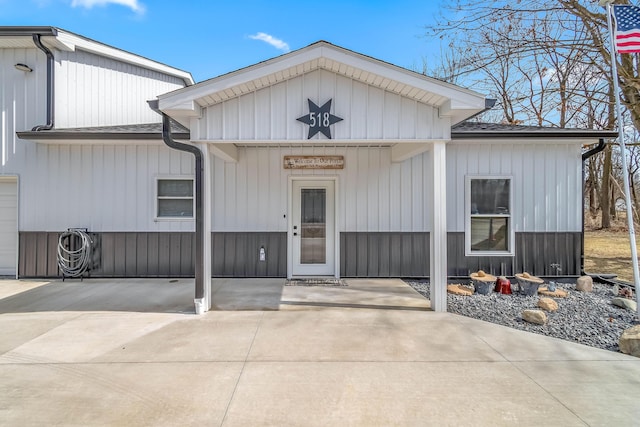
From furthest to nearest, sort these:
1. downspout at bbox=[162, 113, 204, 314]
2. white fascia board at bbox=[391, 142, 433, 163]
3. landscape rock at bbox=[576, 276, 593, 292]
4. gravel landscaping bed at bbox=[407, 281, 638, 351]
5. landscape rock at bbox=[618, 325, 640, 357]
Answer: landscape rock at bbox=[576, 276, 593, 292]
white fascia board at bbox=[391, 142, 433, 163]
downspout at bbox=[162, 113, 204, 314]
gravel landscaping bed at bbox=[407, 281, 638, 351]
landscape rock at bbox=[618, 325, 640, 357]

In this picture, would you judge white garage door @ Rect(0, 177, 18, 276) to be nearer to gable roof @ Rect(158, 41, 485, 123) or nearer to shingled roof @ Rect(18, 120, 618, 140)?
shingled roof @ Rect(18, 120, 618, 140)

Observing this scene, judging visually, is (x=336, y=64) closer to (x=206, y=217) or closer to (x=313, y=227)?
(x=206, y=217)

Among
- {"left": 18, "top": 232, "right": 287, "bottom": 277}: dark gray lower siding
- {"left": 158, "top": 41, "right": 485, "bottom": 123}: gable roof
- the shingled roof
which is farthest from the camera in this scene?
{"left": 18, "top": 232, "right": 287, "bottom": 277}: dark gray lower siding

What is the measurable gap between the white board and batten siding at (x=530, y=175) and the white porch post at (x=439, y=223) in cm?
215

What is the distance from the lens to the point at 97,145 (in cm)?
683

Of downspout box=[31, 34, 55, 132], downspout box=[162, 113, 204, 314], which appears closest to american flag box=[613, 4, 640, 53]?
downspout box=[162, 113, 204, 314]

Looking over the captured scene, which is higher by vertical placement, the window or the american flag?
the american flag

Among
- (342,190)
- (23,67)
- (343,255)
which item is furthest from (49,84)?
(343,255)

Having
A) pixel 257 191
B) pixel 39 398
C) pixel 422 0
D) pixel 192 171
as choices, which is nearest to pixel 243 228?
pixel 257 191

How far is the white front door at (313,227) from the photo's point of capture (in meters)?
6.99

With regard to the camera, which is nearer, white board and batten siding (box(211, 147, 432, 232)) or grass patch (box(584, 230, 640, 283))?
white board and batten siding (box(211, 147, 432, 232))

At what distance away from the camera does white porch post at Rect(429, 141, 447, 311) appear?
4.84 metres

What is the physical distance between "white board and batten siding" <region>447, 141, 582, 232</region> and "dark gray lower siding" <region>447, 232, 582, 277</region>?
21 cm

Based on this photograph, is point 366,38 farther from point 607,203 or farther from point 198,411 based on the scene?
point 607,203
